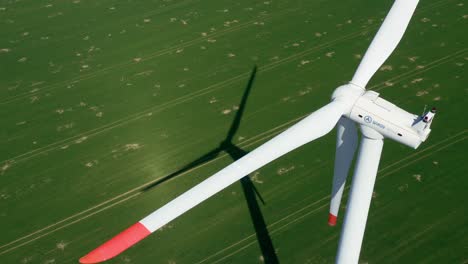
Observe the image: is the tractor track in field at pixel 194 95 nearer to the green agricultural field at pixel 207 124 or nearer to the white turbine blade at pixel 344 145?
the green agricultural field at pixel 207 124

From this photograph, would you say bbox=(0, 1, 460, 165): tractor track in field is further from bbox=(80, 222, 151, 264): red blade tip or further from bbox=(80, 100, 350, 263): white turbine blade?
bbox=(80, 222, 151, 264): red blade tip

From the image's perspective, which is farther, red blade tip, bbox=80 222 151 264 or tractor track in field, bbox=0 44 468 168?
tractor track in field, bbox=0 44 468 168

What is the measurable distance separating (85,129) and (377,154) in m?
28.1

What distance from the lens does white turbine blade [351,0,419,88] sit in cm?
1838

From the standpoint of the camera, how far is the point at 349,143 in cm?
1833

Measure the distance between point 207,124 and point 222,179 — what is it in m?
23.2

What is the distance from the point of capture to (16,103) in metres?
41.4

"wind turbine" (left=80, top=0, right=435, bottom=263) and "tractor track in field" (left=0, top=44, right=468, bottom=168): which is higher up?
"wind turbine" (left=80, top=0, right=435, bottom=263)

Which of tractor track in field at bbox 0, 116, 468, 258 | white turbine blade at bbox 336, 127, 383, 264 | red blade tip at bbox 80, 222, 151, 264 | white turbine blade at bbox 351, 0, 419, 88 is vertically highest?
white turbine blade at bbox 351, 0, 419, 88

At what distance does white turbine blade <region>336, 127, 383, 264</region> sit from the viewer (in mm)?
16453

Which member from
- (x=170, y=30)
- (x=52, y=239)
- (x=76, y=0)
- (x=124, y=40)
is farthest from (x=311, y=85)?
(x=76, y=0)

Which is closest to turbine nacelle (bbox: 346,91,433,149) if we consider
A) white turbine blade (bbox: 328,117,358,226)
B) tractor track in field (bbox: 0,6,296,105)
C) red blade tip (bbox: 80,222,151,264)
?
white turbine blade (bbox: 328,117,358,226)

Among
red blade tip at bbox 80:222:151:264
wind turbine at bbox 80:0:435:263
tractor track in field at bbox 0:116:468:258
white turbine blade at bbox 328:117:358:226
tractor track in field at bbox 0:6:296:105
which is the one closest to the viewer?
red blade tip at bbox 80:222:151:264

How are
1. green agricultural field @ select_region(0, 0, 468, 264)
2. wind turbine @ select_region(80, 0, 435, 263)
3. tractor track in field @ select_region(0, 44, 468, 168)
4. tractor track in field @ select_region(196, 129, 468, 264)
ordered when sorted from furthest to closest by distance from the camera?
tractor track in field @ select_region(0, 44, 468, 168), green agricultural field @ select_region(0, 0, 468, 264), tractor track in field @ select_region(196, 129, 468, 264), wind turbine @ select_region(80, 0, 435, 263)
